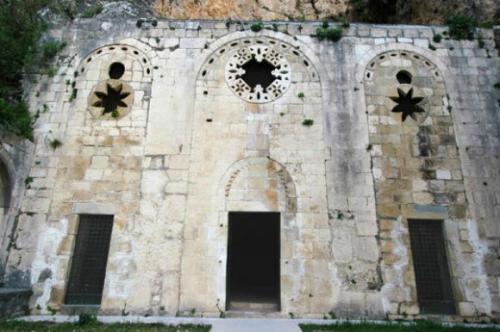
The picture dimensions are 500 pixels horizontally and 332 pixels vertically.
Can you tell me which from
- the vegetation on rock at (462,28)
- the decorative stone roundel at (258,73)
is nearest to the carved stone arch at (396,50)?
the vegetation on rock at (462,28)

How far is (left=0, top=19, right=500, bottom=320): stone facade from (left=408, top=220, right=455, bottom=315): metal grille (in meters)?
0.25

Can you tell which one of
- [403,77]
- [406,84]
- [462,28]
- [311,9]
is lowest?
[406,84]

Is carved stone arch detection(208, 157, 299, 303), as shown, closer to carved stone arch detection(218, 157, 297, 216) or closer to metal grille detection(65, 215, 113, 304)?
carved stone arch detection(218, 157, 297, 216)

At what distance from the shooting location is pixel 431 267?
339 inches

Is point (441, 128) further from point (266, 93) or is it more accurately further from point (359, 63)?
point (266, 93)

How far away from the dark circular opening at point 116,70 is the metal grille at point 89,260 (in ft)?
13.2

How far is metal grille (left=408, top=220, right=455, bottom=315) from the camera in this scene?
325 inches

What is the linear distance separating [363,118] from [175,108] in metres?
5.04

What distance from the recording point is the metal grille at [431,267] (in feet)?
27.1

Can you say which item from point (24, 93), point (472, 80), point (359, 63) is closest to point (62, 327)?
point (24, 93)

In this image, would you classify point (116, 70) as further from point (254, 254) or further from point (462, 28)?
point (462, 28)

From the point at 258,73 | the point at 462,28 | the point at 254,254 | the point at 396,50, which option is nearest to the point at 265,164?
the point at 258,73

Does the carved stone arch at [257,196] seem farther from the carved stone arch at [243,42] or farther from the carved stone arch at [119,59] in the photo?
the carved stone arch at [119,59]

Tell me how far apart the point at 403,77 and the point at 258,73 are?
4133 mm
